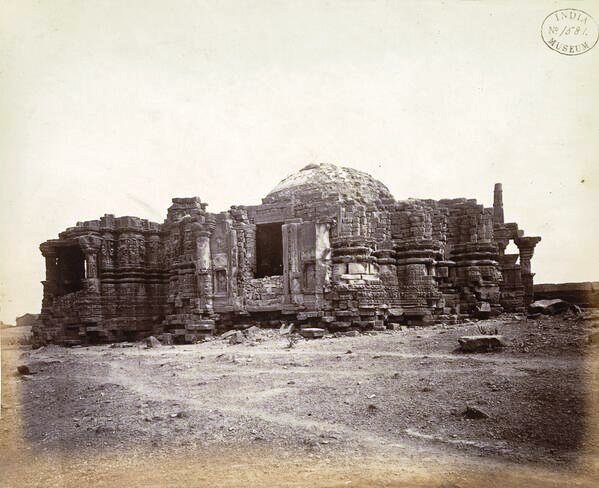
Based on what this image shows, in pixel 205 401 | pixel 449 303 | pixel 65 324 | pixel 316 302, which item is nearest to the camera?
pixel 205 401

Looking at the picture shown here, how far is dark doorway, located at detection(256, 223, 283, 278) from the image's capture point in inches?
842

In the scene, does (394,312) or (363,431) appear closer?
(363,431)

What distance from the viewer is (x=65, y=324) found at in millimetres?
20844

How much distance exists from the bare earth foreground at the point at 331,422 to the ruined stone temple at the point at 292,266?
21.0ft

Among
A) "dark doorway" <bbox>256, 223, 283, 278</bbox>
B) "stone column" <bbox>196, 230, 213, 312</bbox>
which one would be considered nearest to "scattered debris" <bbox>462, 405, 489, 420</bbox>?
"stone column" <bbox>196, 230, 213, 312</bbox>

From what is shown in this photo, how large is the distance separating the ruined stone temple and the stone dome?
0.05 meters

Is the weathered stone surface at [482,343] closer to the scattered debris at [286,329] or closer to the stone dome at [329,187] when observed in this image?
the scattered debris at [286,329]

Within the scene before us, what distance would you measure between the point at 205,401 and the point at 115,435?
163 centimetres

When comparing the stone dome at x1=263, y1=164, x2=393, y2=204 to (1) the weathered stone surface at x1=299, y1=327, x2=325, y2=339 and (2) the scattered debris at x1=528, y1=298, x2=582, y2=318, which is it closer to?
(1) the weathered stone surface at x1=299, y1=327, x2=325, y2=339

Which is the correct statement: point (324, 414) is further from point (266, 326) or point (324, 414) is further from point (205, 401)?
point (266, 326)

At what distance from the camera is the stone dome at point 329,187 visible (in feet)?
61.5

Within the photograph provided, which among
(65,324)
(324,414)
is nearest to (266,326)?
(65,324)

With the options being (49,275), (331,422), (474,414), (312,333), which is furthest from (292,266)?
(49,275)

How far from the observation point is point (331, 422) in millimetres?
7203
